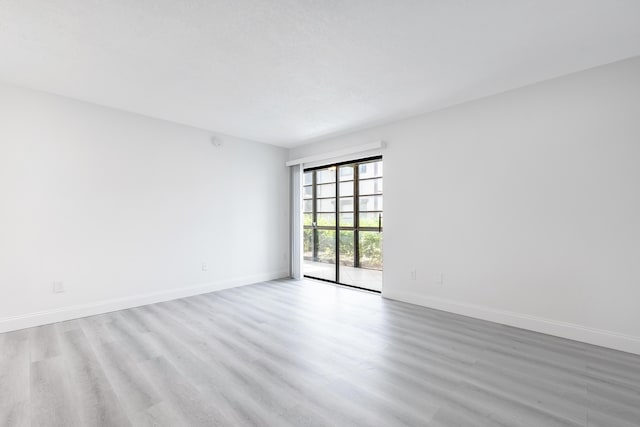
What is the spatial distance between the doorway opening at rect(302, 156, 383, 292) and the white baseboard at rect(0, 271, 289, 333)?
4.88 ft

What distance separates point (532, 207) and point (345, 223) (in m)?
2.74

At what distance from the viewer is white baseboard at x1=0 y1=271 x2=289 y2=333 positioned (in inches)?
119

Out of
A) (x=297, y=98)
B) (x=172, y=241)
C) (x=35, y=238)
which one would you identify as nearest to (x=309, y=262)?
(x=172, y=241)

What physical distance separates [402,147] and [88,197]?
3916 millimetres

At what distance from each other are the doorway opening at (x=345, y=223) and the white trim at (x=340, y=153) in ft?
0.65

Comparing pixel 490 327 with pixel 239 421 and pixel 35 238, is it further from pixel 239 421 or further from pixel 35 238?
pixel 35 238

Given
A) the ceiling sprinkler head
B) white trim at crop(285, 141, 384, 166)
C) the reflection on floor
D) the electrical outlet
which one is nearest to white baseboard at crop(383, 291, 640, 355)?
the reflection on floor

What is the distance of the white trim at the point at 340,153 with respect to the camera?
165 inches

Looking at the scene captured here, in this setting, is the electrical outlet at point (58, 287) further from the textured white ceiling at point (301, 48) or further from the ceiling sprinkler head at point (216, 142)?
the ceiling sprinkler head at point (216, 142)

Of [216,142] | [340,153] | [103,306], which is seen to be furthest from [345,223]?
[103,306]

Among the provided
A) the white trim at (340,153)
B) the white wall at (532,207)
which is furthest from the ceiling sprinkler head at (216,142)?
the white wall at (532,207)

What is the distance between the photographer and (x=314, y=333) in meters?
2.89

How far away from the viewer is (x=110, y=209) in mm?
3584

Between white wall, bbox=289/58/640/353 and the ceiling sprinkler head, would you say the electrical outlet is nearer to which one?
the ceiling sprinkler head
